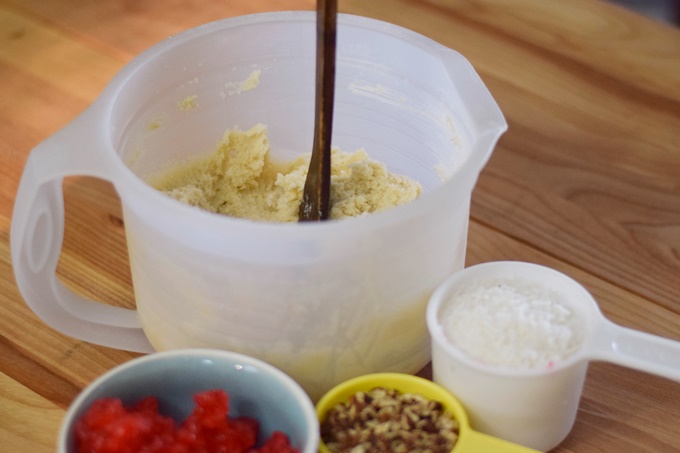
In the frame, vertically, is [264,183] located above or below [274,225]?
below

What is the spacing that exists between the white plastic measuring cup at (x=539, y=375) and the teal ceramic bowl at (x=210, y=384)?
95 millimetres

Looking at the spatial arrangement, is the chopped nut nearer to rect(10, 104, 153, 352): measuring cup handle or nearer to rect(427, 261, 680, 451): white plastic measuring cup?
rect(427, 261, 680, 451): white plastic measuring cup

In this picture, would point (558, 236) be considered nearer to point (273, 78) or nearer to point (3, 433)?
point (273, 78)

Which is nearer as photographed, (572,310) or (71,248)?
(572,310)

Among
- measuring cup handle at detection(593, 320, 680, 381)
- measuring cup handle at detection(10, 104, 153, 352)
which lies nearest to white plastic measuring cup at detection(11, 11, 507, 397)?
measuring cup handle at detection(10, 104, 153, 352)

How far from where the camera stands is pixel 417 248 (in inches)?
24.3

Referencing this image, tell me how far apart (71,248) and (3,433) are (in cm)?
19

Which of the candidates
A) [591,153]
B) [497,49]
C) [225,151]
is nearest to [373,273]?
[225,151]

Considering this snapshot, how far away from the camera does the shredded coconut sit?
601mm

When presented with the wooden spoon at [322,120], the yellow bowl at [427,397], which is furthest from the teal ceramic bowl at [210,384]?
the wooden spoon at [322,120]

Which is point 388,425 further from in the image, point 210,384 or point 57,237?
point 57,237

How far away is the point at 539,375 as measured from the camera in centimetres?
59

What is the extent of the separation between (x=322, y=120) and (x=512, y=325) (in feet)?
0.59

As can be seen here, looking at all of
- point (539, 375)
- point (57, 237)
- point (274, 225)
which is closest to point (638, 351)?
point (539, 375)
